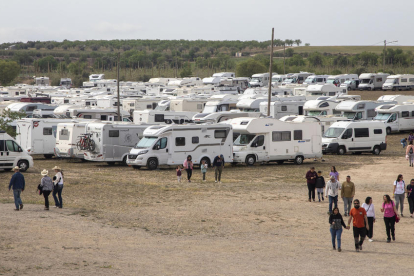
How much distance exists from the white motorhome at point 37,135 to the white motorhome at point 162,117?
9.25 metres

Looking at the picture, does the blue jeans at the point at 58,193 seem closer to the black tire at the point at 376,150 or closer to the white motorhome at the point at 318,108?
the black tire at the point at 376,150

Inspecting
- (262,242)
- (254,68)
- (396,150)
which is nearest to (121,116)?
(396,150)

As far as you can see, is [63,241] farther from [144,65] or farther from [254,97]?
[144,65]

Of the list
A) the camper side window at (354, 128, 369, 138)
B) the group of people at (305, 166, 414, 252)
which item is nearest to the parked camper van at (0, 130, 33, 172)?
the group of people at (305, 166, 414, 252)

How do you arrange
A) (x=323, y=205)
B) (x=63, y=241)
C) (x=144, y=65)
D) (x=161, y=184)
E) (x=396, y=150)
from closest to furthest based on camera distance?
(x=63, y=241)
(x=323, y=205)
(x=161, y=184)
(x=396, y=150)
(x=144, y=65)

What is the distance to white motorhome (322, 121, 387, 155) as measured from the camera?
115ft

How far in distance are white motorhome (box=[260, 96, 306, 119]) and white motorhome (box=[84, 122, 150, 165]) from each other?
14.8 metres

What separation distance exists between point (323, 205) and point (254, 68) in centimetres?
8261

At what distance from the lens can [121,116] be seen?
44.7 m

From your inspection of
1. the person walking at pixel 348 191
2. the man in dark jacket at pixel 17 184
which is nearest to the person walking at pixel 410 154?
the person walking at pixel 348 191

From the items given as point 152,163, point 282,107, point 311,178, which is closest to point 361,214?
point 311,178

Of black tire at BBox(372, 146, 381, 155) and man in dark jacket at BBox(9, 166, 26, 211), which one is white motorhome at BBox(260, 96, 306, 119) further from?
man in dark jacket at BBox(9, 166, 26, 211)

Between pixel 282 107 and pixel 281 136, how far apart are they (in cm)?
1424

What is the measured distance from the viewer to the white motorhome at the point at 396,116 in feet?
143
